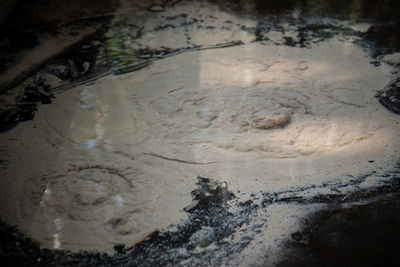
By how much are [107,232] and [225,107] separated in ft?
4.74

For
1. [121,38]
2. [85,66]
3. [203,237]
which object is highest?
[121,38]

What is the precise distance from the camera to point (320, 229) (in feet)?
5.10

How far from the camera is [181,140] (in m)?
2.34

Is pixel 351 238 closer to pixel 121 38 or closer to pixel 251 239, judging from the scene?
pixel 251 239

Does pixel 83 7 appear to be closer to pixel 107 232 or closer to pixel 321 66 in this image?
pixel 321 66

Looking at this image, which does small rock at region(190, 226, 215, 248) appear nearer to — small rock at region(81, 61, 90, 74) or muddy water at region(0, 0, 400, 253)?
muddy water at region(0, 0, 400, 253)

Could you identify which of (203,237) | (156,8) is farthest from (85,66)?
(203,237)

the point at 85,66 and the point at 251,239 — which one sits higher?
the point at 85,66

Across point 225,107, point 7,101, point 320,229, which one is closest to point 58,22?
point 7,101

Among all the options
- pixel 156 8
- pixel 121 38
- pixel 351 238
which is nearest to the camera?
pixel 351 238

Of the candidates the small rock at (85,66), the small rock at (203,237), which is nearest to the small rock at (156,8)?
the small rock at (85,66)

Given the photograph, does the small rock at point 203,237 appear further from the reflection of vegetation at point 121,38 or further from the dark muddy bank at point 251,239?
the reflection of vegetation at point 121,38

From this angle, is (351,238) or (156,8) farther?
(156,8)

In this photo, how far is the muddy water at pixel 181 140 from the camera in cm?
175
